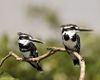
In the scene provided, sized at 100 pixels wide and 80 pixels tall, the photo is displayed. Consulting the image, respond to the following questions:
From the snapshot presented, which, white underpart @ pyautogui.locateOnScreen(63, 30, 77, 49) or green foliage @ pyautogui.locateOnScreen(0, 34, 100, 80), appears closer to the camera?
white underpart @ pyautogui.locateOnScreen(63, 30, 77, 49)

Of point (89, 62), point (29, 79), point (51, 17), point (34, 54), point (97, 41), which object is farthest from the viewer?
point (51, 17)

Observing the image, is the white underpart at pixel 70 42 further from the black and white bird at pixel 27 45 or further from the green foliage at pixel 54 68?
the green foliage at pixel 54 68

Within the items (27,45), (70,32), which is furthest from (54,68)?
(70,32)

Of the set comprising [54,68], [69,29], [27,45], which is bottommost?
[54,68]

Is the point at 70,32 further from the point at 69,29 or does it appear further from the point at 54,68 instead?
the point at 54,68

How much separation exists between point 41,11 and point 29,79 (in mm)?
2176

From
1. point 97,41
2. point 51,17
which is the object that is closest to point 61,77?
point 97,41

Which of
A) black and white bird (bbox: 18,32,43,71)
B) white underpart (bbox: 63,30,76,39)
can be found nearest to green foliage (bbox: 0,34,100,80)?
black and white bird (bbox: 18,32,43,71)

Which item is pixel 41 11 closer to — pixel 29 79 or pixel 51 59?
pixel 51 59

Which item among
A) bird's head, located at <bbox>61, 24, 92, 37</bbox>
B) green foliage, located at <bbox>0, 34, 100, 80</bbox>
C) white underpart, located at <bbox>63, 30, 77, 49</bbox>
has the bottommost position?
green foliage, located at <bbox>0, 34, 100, 80</bbox>

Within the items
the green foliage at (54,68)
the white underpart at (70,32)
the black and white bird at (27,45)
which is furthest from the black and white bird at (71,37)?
the green foliage at (54,68)

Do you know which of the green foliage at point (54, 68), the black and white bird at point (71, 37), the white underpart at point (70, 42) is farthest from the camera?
the green foliage at point (54, 68)

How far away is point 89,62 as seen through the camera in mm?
3938

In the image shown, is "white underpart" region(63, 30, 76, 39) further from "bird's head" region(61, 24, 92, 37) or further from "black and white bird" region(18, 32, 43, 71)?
"black and white bird" region(18, 32, 43, 71)
